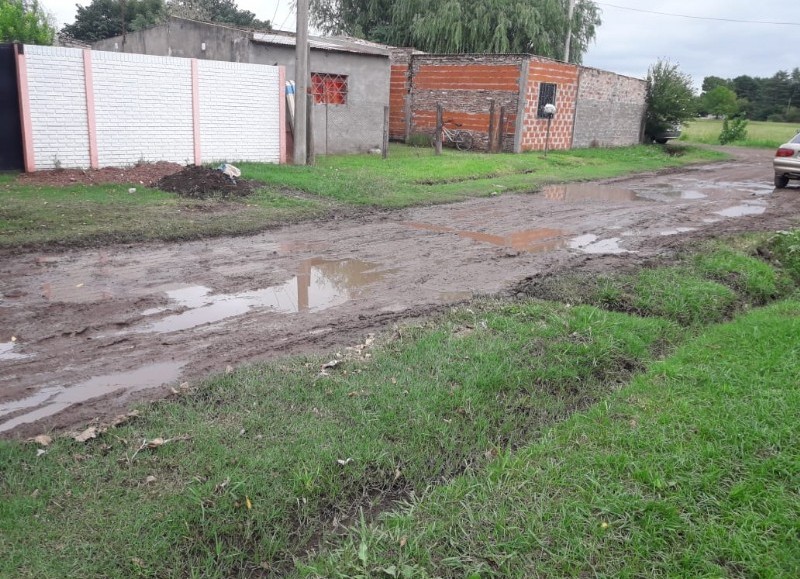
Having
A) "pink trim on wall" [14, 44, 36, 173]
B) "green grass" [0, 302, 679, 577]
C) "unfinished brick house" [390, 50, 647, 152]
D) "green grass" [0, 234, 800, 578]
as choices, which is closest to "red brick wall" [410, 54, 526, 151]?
"unfinished brick house" [390, 50, 647, 152]

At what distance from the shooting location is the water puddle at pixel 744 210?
1277cm

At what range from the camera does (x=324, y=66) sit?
1969cm

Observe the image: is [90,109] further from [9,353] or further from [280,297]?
[9,353]

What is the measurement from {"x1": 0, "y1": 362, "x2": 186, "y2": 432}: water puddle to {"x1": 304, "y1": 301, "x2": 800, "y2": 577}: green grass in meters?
2.24

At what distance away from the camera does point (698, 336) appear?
19.3ft

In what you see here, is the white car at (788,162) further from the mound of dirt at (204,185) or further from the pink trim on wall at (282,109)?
the mound of dirt at (204,185)

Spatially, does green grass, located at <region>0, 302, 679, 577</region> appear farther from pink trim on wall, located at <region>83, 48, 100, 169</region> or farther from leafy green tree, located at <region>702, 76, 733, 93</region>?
leafy green tree, located at <region>702, 76, 733, 93</region>

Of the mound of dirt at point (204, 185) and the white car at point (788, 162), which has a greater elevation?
the white car at point (788, 162)

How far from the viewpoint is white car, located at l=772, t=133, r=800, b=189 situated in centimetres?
1650

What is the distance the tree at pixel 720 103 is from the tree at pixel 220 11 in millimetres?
43507

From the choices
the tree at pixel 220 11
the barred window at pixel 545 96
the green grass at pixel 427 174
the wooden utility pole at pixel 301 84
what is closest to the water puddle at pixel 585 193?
the green grass at pixel 427 174

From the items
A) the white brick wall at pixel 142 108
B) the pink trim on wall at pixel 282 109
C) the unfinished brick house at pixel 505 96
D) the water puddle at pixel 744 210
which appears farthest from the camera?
the unfinished brick house at pixel 505 96

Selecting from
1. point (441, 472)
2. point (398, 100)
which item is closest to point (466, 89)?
point (398, 100)

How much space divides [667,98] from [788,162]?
698 inches
